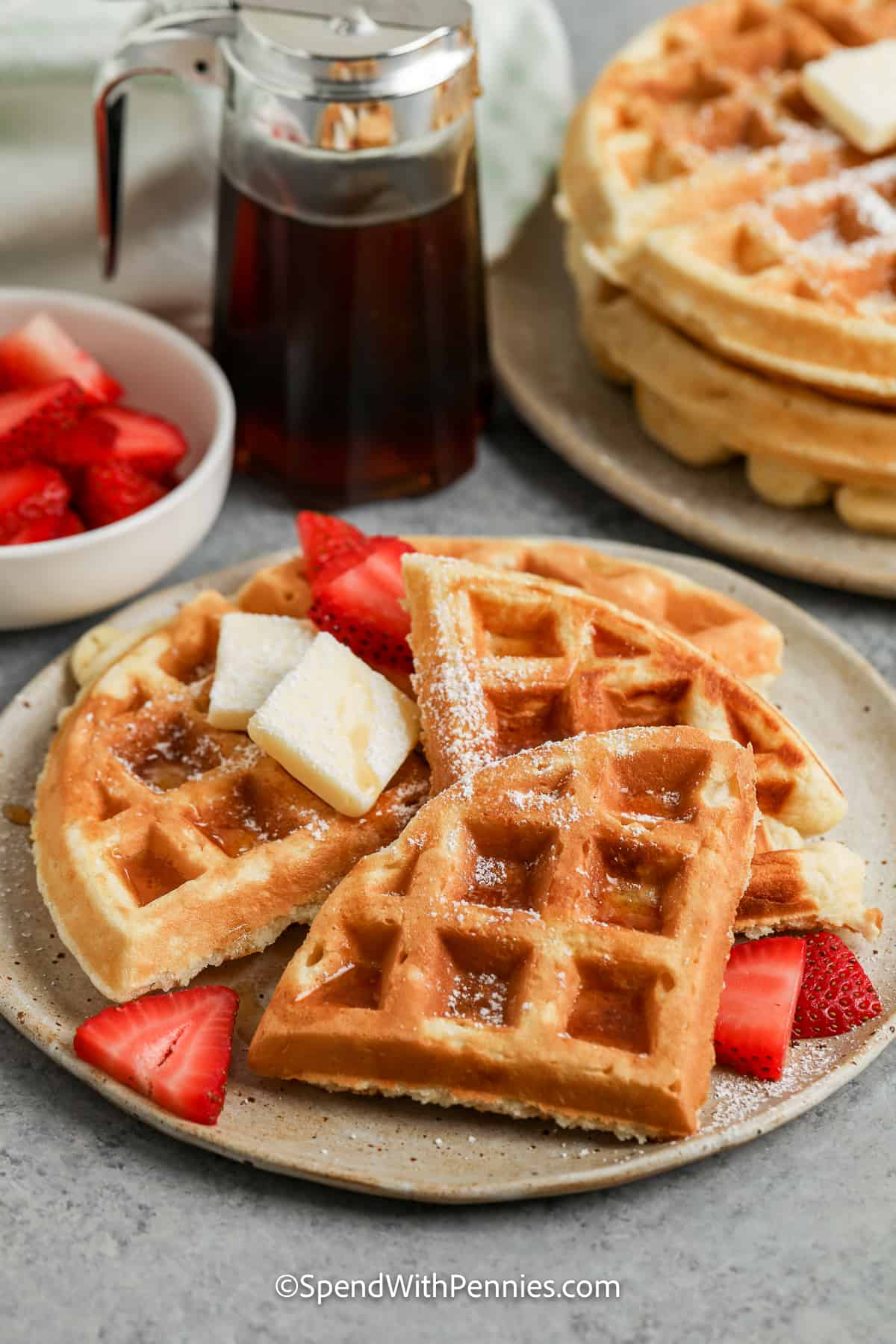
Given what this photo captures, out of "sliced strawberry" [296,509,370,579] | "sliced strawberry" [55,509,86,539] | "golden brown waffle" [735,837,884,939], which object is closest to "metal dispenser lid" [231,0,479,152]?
"sliced strawberry" [296,509,370,579]

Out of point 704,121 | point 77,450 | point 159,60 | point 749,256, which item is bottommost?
point 77,450

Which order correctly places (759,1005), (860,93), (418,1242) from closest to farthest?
(418,1242) → (759,1005) → (860,93)

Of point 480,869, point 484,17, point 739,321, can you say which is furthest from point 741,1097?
point 484,17

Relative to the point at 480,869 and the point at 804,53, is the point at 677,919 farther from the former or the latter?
the point at 804,53

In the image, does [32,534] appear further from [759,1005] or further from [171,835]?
[759,1005]

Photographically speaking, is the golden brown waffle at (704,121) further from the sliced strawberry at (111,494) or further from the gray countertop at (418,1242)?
the gray countertop at (418,1242)

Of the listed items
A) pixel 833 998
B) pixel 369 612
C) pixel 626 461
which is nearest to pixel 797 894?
pixel 833 998

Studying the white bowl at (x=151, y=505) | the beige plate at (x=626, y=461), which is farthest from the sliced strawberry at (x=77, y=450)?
the beige plate at (x=626, y=461)

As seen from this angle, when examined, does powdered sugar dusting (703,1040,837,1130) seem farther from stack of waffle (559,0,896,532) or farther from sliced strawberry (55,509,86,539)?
sliced strawberry (55,509,86,539)
